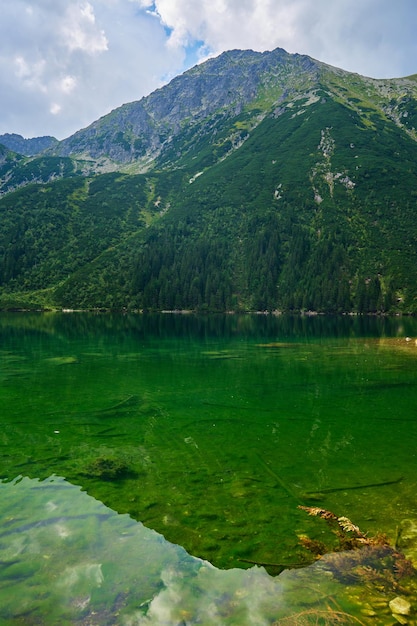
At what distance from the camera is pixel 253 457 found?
750 inches

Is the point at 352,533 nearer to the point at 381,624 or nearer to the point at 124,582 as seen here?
the point at 381,624

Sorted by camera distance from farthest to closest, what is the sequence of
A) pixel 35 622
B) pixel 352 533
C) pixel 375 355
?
1. pixel 375 355
2. pixel 352 533
3. pixel 35 622

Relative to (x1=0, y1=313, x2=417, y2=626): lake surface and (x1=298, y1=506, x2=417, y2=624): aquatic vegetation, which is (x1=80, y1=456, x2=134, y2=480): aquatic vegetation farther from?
(x1=298, y1=506, x2=417, y2=624): aquatic vegetation

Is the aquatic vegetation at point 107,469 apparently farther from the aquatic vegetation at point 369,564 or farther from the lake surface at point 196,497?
the aquatic vegetation at point 369,564

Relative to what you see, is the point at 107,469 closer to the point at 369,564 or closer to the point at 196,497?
the point at 196,497

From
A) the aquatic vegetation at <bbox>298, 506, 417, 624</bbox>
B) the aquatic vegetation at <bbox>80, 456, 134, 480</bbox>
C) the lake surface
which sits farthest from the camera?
the aquatic vegetation at <bbox>80, 456, 134, 480</bbox>

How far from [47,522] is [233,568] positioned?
243 inches

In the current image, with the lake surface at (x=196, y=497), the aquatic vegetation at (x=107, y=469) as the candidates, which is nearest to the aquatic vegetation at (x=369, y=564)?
the lake surface at (x=196, y=497)

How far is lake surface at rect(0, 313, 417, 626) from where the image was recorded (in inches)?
374

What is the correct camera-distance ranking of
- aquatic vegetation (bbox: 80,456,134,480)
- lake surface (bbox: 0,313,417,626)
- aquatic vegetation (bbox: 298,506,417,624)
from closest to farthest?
lake surface (bbox: 0,313,417,626) < aquatic vegetation (bbox: 298,506,417,624) < aquatic vegetation (bbox: 80,456,134,480)

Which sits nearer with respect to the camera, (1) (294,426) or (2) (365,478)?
(2) (365,478)

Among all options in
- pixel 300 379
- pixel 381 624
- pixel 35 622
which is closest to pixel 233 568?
pixel 381 624

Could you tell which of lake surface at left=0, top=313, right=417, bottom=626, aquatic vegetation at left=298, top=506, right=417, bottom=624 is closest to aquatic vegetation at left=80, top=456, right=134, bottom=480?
lake surface at left=0, top=313, right=417, bottom=626

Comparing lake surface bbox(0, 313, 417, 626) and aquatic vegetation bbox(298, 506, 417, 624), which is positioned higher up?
aquatic vegetation bbox(298, 506, 417, 624)
